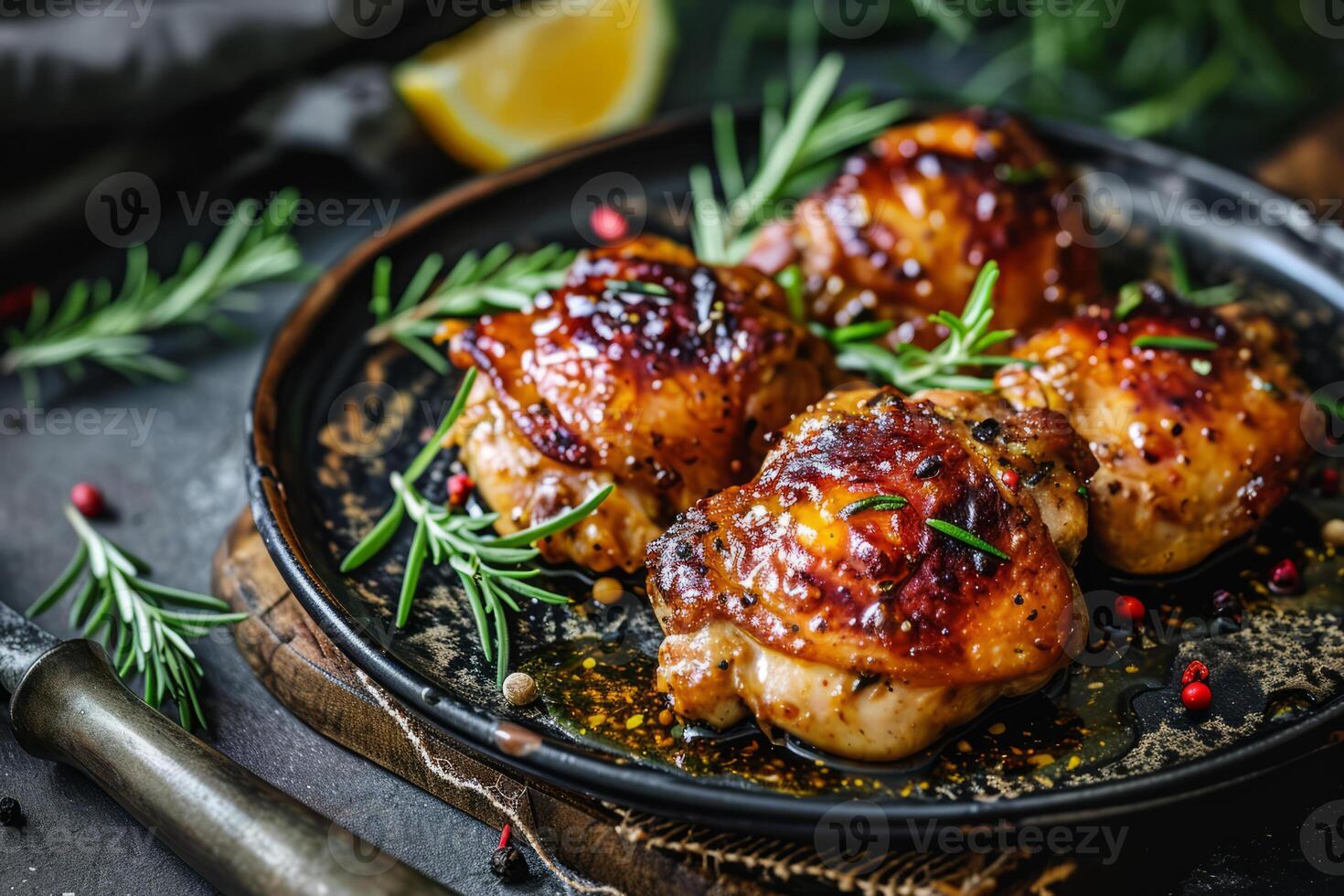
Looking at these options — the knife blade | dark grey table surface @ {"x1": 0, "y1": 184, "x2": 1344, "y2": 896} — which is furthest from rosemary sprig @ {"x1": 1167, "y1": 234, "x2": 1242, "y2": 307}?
the knife blade

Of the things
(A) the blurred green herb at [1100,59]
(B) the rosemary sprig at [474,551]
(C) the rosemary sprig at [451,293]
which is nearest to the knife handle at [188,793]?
(B) the rosemary sprig at [474,551]

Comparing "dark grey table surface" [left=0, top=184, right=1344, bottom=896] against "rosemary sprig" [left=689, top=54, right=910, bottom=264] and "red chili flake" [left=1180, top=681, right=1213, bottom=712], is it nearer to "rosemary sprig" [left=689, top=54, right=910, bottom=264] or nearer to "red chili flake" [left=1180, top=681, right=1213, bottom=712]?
"red chili flake" [left=1180, top=681, right=1213, bottom=712]

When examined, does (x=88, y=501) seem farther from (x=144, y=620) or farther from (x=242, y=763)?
(x=242, y=763)

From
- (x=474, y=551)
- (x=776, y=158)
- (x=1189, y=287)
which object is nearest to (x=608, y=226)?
(x=776, y=158)

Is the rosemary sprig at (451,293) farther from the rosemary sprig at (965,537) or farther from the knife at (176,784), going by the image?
the rosemary sprig at (965,537)

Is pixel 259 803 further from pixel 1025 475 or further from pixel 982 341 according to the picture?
pixel 982 341

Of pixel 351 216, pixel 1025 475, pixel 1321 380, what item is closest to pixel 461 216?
pixel 351 216
